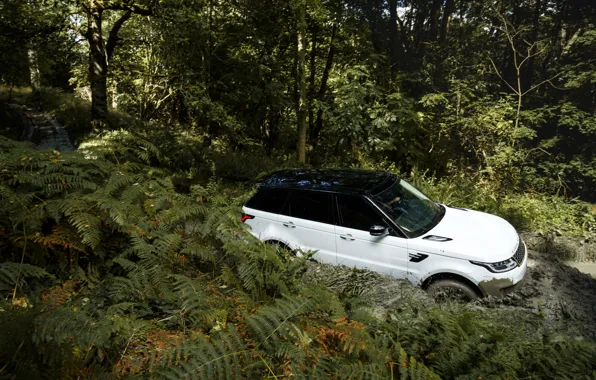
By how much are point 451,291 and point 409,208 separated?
1325 millimetres

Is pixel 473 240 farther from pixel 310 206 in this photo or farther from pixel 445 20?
pixel 445 20

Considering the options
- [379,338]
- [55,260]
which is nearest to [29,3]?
[55,260]

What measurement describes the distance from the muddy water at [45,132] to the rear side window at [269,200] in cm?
896

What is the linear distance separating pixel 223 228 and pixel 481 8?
11744 millimetres

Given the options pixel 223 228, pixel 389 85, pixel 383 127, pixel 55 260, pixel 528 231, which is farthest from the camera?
pixel 389 85

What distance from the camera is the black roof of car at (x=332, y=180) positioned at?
16.8ft

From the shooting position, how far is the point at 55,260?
346cm

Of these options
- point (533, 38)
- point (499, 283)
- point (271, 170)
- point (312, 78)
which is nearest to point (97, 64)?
point (271, 170)

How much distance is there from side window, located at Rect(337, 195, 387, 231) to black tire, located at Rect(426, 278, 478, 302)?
105 centimetres

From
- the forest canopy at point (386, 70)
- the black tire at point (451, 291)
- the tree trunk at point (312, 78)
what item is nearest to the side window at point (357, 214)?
the black tire at point (451, 291)

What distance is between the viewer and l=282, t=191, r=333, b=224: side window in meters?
5.15

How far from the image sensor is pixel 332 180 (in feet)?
18.0

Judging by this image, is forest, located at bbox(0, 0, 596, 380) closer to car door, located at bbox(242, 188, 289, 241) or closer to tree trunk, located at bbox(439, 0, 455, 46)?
tree trunk, located at bbox(439, 0, 455, 46)

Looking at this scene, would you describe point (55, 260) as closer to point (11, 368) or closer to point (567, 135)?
point (11, 368)
